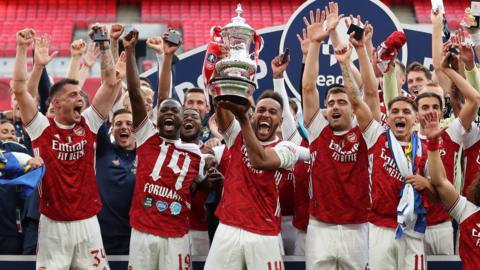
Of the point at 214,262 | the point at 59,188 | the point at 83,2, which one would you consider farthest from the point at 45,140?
the point at 83,2

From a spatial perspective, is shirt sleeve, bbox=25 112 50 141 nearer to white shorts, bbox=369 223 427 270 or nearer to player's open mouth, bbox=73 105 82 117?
player's open mouth, bbox=73 105 82 117

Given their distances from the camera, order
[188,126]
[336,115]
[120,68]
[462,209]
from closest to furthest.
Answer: [462,209] < [336,115] < [188,126] < [120,68]

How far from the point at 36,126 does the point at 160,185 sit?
92 cm

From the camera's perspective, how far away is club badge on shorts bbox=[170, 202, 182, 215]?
5.43 meters

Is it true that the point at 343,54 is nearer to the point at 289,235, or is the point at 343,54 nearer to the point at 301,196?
the point at 301,196

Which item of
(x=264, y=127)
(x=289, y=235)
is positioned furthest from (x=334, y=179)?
(x=289, y=235)

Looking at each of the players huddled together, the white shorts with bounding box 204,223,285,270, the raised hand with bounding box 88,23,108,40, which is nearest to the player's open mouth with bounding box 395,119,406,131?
the players huddled together

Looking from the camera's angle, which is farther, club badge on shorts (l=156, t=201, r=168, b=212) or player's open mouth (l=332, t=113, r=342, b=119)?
player's open mouth (l=332, t=113, r=342, b=119)

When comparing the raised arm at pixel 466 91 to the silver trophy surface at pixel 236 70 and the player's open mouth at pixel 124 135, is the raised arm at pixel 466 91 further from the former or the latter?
the player's open mouth at pixel 124 135

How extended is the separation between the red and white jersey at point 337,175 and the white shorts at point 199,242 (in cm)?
92

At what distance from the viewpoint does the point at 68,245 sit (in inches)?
210

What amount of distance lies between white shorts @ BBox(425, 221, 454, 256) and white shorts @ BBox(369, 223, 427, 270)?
0.92 ft

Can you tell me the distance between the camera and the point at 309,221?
5.53 metres

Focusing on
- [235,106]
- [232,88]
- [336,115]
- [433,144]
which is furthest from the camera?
[336,115]
